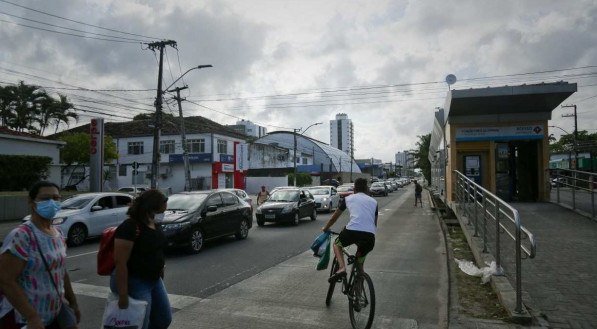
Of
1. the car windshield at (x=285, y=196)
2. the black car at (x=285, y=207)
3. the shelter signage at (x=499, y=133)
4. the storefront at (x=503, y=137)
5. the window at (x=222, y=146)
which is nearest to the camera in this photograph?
the storefront at (x=503, y=137)

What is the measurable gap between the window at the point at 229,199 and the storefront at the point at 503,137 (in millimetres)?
7751

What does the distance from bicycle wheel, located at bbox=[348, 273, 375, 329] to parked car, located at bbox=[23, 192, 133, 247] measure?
876cm

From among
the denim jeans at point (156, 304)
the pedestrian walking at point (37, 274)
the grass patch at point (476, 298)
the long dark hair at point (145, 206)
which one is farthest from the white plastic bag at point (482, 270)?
the pedestrian walking at point (37, 274)

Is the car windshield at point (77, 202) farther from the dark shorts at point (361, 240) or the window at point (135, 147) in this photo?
the window at point (135, 147)

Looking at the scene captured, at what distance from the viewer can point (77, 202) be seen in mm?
13438

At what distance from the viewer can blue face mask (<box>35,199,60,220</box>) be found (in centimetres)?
304

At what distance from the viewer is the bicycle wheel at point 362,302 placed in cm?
501

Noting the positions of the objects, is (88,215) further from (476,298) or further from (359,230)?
(476,298)

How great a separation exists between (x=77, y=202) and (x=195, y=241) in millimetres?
4985

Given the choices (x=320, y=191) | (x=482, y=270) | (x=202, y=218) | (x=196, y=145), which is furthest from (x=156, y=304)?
(x=196, y=145)

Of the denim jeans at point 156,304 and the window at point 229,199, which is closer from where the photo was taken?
the denim jeans at point 156,304

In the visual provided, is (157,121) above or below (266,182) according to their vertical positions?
above

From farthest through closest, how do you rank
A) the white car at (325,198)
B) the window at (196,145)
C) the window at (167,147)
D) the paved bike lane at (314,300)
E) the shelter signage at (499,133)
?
the window at (167,147), the window at (196,145), the white car at (325,198), the shelter signage at (499,133), the paved bike lane at (314,300)

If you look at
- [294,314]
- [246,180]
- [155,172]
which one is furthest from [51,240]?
[246,180]
